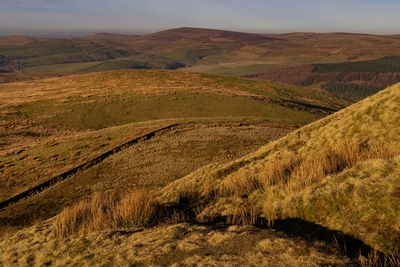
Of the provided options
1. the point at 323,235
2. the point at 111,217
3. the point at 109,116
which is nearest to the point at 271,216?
the point at 323,235

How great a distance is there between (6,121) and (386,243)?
183 feet

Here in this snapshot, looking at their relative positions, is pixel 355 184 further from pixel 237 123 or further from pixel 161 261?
pixel 237 123

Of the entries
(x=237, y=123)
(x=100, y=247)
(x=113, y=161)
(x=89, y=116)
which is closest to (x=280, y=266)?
(x=100, y=247)

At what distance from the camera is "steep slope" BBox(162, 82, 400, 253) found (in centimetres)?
639

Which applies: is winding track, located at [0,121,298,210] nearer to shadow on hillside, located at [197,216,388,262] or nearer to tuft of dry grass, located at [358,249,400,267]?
shadow on hillside, located at [197,216,388,262]

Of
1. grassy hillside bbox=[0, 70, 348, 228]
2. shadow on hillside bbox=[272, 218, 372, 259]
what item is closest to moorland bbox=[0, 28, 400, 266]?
shadow on hillside bbox=[272, 218, 372, 259]

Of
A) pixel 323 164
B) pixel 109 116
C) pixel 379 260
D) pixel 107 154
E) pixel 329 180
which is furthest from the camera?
pixel 109 116

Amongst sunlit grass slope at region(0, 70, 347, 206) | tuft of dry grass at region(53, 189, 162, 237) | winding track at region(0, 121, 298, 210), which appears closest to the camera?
tuft of dry grass at region(53, 189, 162, 237)

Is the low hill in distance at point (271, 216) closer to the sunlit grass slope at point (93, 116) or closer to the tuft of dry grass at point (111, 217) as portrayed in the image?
the tuft of dry grass at point (111, 217)

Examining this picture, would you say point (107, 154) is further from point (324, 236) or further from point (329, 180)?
point (324, 236)

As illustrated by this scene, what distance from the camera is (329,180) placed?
8.23 metres

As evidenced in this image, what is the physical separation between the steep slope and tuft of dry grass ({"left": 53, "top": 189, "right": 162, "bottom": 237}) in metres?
1.65

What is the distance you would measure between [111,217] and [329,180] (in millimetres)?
6666

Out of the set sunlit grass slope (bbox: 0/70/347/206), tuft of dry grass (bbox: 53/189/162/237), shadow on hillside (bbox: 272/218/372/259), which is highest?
shadow on hillside (bbox: 272/218/372/259)
